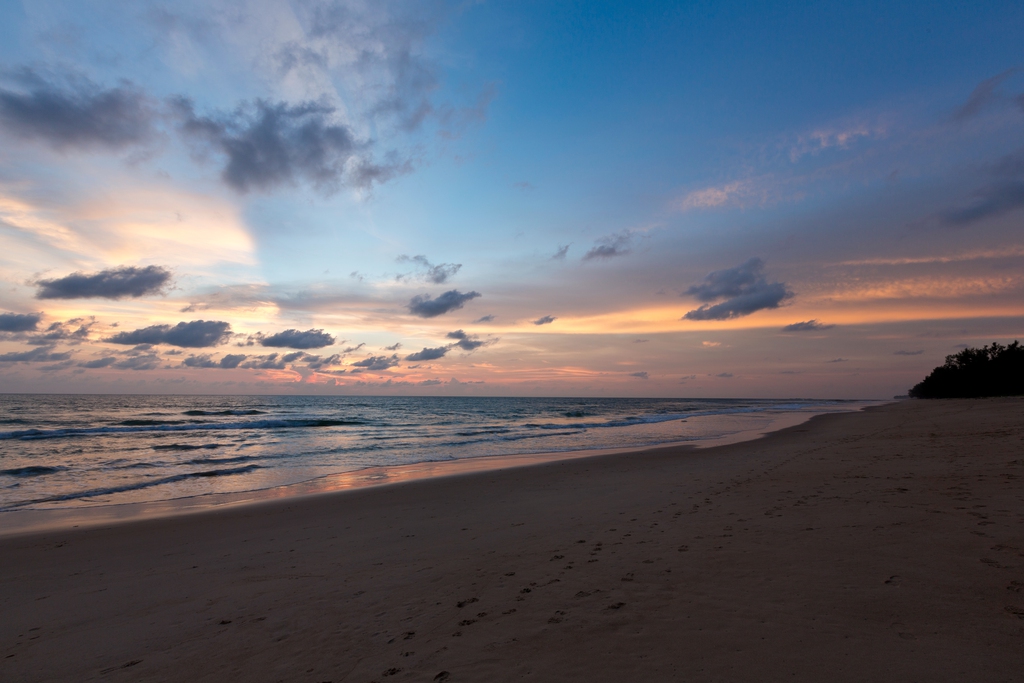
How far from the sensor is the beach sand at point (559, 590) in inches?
167

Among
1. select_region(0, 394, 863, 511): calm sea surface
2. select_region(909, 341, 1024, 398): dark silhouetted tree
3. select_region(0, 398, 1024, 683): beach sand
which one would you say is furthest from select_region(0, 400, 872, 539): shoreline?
select_region(909, 341, 1024, 398): dark silhouetted tree

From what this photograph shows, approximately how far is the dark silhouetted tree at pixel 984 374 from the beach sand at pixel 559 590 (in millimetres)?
81367

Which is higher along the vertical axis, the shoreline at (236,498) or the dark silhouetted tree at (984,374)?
the dark silhouetted tree at (984,374)

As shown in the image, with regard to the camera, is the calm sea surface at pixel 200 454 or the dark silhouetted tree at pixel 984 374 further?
the dark silhouetted tree at pixel 984 374

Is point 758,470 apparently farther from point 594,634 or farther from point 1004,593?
point 594,634

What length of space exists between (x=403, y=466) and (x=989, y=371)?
91258 mm

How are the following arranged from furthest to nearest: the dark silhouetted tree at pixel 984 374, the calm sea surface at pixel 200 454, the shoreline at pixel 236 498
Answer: the dark silhouetted tree at pixel 984 374 < the calm sea surface at pixel 200 454 < the shoreline at pixel 236 498

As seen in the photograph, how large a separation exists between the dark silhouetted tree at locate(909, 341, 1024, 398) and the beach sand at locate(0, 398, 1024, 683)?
8137 centimetres

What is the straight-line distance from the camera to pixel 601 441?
29828 millimetres

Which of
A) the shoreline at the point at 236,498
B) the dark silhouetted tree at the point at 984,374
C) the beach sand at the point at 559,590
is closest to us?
the beach sand at the point at 559,590

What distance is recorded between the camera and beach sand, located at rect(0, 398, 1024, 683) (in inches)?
167

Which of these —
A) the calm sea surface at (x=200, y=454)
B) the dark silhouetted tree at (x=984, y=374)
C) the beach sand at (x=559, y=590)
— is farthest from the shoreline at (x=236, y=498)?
the dark silhouetted tree at (x=984, y=374)

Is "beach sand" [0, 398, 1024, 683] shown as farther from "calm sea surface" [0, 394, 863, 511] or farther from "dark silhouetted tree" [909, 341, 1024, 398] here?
"dark silhouetted tree" [909, 341, 1024, 398]

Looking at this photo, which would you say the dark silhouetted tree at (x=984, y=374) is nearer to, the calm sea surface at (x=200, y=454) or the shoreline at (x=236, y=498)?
the calm sea surface at (x=200, y=454)
